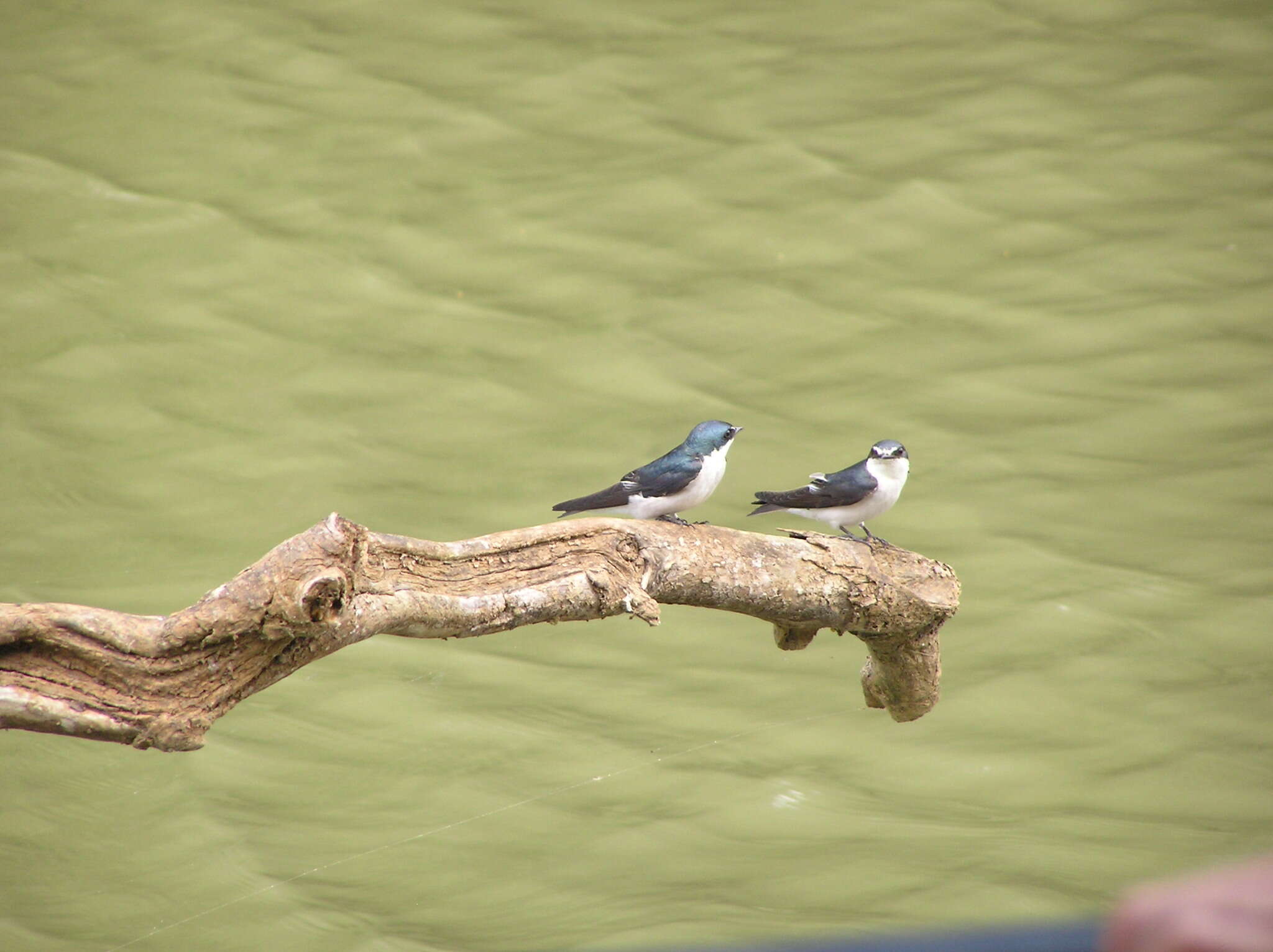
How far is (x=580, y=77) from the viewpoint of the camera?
8.38 meters

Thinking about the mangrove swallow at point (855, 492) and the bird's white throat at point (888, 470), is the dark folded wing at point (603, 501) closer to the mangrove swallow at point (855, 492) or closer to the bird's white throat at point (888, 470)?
the mangrove swallow at point (855, 492)

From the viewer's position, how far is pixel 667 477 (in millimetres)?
3115

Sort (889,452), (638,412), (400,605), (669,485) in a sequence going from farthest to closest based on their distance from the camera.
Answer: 1. (638,412)
2. (889,452)
3. (669,485)
4. (400,605)

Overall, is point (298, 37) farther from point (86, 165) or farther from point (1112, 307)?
point (1112, 307)

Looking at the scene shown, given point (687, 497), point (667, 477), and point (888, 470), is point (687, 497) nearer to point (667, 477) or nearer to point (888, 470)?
point (667, 477)

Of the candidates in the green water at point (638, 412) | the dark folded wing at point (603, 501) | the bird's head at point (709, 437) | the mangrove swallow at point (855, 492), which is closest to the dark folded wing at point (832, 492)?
the mangrove swallow at point (855, 492)

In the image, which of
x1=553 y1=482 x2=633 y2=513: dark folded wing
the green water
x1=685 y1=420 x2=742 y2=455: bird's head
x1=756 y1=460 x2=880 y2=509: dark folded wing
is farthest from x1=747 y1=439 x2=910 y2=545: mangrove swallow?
the green water

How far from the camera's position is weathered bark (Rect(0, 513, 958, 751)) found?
215 cm

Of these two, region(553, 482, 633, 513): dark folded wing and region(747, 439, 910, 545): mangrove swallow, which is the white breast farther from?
region(747, 439, 910, 545): mangrove swallow

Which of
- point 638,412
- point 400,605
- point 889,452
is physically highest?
point 889,452

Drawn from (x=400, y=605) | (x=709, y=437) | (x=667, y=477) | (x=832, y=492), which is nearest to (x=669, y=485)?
(x=667, y=477)

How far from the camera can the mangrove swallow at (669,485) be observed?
10.2ft

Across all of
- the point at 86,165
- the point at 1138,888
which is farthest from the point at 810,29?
the point at 1138,888

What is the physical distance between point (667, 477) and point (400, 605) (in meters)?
0.87
